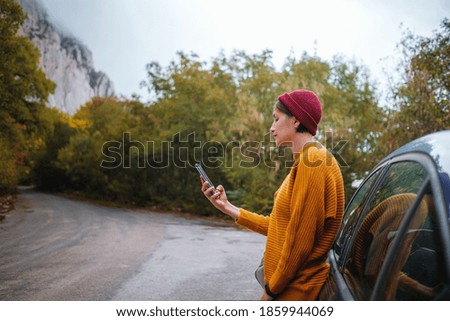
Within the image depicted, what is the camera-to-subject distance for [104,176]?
2464 centimetres

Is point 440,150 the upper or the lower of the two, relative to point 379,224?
upper

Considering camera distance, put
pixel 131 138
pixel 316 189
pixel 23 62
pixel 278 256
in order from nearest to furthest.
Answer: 1. pixel 316 189
2. pixel 278 256
3. pixel 23 62
4. pixel 131 138

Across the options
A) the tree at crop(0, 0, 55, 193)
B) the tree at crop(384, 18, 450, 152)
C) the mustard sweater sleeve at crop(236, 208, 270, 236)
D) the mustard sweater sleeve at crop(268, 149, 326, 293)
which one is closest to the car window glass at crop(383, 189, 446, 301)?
the mustard sweater sleeve at crop(268, 149, 326, 293)

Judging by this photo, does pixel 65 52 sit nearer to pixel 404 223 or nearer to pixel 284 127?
pixel 284 127

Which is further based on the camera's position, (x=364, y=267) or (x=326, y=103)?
(x=326, y=103)

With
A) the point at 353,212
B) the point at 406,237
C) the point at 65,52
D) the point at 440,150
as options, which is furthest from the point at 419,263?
the point at 65,52

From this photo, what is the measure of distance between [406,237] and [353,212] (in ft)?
3.38

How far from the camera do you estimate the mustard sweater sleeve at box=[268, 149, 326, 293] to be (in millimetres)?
1520

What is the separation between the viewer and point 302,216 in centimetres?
153

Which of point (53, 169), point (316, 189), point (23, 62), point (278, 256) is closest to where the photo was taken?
point (316, 189)
